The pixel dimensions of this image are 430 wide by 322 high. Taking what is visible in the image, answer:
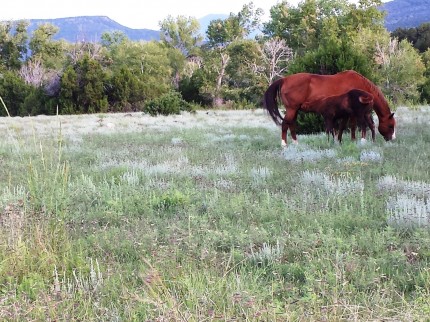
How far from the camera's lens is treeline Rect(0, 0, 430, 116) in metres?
27.0

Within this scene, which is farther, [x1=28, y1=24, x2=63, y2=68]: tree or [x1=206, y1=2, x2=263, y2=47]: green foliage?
[x1=206, y1=2, x2=263, y2=47]: green foliage

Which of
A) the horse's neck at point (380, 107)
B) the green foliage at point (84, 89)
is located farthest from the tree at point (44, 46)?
the horse's neck at point (380, 107)

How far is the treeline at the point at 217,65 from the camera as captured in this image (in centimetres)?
2701

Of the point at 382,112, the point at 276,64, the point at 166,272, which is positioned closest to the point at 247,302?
the point at 166,272

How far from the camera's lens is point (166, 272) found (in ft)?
10.5

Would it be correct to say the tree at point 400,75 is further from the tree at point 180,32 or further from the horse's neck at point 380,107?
the tree at point 180,32

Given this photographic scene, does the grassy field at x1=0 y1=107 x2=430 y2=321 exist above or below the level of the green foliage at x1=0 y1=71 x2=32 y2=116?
below

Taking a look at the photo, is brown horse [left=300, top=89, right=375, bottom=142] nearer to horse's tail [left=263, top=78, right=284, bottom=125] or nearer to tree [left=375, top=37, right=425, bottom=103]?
horse's tail [left=263, top=78, right=284, bottom=125]

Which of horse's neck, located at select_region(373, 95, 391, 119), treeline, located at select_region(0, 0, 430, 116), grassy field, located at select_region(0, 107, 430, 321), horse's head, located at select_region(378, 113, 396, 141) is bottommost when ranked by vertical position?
grassy field, located at select_region(0, 107, 430, 321)

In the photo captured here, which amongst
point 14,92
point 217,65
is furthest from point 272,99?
point 14,92

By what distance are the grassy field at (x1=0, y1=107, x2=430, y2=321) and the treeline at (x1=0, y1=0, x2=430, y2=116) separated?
780cm

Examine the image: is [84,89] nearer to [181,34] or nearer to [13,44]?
[13,44]

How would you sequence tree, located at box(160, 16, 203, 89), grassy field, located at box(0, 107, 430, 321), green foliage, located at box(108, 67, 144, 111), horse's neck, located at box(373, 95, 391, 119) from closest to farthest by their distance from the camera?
grassy field, located at box(0, 107, 430, 321), horse's neck, located at box(373, 95, 391, 119), green foliage, located at box(108, 67, 144, 111), tree, located at box(160, 16, 203, 89)

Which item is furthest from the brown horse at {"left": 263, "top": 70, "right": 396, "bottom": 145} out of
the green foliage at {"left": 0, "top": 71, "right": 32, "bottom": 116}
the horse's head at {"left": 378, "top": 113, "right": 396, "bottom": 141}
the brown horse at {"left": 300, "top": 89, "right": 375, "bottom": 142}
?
the green foliage at {"left": 0, "top": 71, "right": 32, "bottom": 116}
